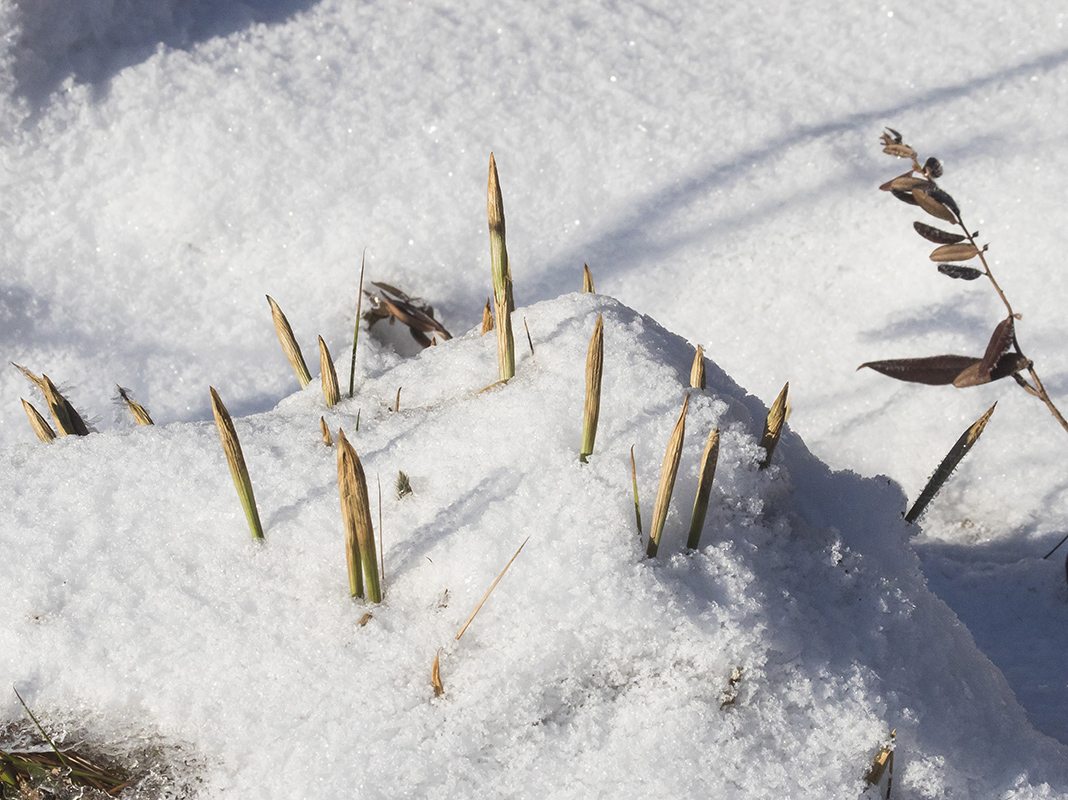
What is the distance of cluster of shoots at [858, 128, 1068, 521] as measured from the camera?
0.80m

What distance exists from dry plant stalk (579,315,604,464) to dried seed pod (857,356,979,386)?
280 mm

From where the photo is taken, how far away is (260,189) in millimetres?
1628

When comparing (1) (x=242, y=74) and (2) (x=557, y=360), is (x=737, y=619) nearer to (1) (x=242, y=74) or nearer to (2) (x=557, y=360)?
(2) (x=557, y=360)

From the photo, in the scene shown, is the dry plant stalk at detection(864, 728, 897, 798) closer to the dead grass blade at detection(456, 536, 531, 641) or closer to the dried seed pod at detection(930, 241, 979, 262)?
the dead grass blade at detection(456, 536, 531, 641)

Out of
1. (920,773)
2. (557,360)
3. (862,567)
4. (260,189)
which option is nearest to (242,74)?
(260,189)

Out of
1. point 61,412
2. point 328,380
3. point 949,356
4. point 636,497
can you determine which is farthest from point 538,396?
point 61,412

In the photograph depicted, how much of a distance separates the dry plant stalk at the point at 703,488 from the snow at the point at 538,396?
0.03 m

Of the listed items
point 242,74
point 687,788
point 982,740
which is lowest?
point 982,740

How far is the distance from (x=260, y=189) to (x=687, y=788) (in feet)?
4.57

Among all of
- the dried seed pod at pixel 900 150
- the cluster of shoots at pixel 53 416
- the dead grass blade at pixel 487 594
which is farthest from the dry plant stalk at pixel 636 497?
the cluster of shoots at pixel 53 416

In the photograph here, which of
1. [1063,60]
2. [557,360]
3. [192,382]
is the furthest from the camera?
[1063,60]

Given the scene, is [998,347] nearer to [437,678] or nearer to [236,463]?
[437,678]

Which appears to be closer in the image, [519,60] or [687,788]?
[687,788]

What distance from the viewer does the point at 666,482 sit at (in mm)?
750
